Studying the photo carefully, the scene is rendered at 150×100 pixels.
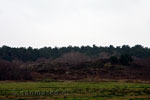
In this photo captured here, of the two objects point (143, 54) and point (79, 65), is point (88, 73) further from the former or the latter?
point (143, 54)

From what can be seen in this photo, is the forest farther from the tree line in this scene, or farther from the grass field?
the grass field

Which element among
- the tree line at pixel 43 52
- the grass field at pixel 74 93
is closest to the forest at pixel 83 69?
the tree line at pixel 43 52

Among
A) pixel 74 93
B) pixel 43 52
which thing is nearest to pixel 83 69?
pixel 74 93

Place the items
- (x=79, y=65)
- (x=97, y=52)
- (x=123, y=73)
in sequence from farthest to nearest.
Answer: (x=97, y=52)
(x=79, y=65)
(x=123, y=73)

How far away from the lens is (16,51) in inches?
5832

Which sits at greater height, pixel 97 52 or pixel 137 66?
pixel 97 52

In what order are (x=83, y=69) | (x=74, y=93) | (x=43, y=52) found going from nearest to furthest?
(x=74, y=93) < (x=83, y=69) < (x=43, y=52)

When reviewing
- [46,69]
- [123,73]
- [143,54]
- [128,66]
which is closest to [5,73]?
[46,69]

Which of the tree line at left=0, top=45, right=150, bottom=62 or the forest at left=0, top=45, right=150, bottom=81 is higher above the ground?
the tree line at left=0, top=45, right=150, bottom=62

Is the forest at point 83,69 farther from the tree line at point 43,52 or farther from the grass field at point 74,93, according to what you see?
the grass field at point 74,93

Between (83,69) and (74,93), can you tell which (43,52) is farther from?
(74,93)

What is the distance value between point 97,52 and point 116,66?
241 ft

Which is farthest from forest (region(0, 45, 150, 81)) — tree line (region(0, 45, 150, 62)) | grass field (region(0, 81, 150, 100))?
grass field (region(0, 81, 150, 100))

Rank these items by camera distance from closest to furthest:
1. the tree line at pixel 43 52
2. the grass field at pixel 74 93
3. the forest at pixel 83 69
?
the grass field at pixel 74 93
the forest at pixel 83 69
the tree line at pixel 43 52
